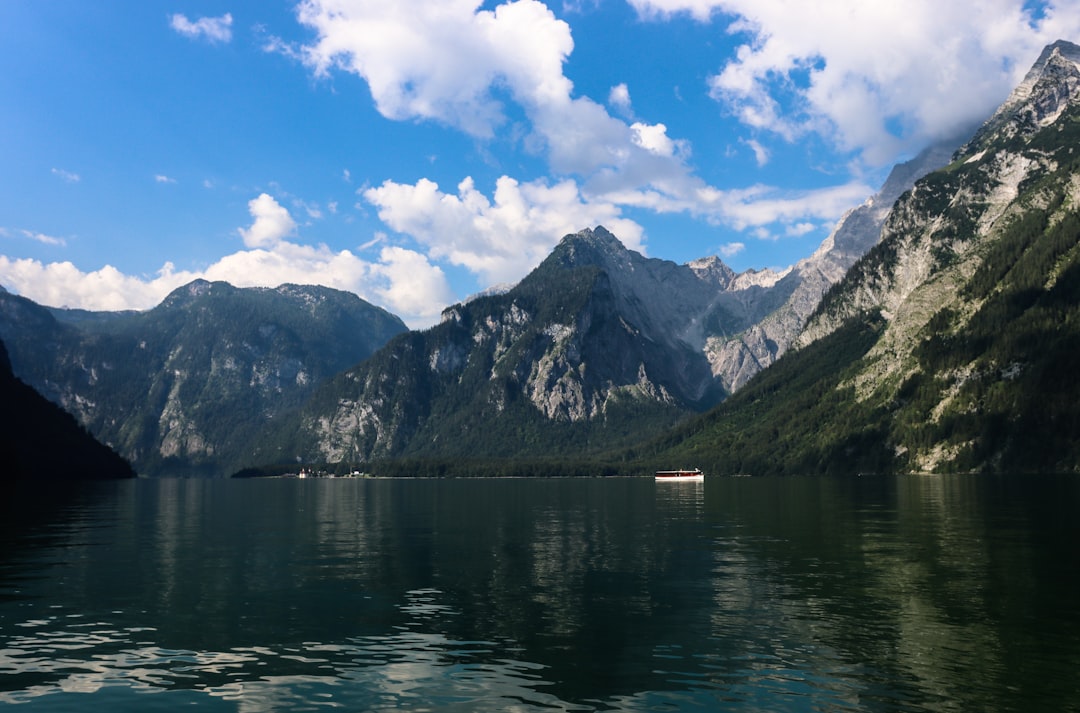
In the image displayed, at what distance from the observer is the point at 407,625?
47438 mm

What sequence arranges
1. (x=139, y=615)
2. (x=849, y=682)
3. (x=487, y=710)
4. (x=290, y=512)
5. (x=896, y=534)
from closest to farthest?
(x=487, y=710) < (x=849, y=682) < (x=139, y=615) < (x=896, y=534) < (x=290, y=512)

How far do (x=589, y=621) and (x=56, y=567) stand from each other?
50.9m

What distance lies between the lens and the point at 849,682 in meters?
35.0

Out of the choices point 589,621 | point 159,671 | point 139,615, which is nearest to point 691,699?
point 589,621

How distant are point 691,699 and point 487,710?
8261mm

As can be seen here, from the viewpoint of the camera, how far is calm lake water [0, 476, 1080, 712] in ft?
111

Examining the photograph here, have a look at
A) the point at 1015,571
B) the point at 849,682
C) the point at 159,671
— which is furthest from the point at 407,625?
the point at 1015,571

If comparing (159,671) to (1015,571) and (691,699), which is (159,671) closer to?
(691,699)

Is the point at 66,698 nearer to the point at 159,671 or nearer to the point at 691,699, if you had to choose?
the point at 159,671

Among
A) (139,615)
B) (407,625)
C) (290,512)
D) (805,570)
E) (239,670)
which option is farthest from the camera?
(290,512)

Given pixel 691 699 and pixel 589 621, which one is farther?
pixel 589 621

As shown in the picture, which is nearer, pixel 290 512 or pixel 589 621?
pixel 589 621

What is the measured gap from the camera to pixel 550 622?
47.8m

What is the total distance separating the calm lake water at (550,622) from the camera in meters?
33.9
